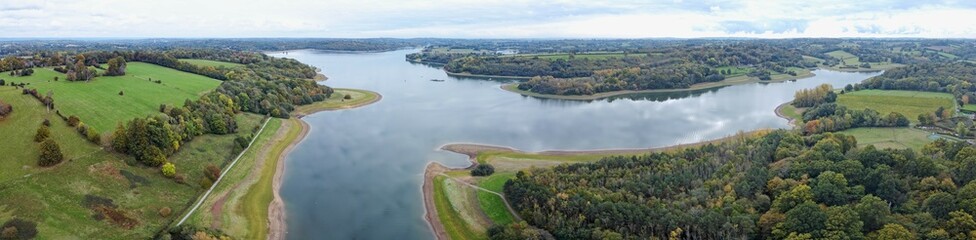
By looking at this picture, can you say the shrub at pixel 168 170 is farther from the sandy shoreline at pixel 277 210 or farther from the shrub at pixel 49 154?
the sandy shoreline at pixel 277 210

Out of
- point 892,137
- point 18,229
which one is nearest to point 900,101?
point 892,137

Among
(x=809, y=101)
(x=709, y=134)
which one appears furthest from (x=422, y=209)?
(x=809, y=101)

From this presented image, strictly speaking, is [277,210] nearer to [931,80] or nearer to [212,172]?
[212,172]

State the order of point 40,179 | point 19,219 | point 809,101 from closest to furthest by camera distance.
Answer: point 19,219, point 40,179, point 809,101

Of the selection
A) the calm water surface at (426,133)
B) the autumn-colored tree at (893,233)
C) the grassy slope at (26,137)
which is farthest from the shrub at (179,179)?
the autumn-colored tree at (893,233)

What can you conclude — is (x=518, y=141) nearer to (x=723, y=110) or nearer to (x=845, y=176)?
(x=845, y=176)

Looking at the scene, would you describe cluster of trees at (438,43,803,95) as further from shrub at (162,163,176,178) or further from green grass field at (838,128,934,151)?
shrub at (162,163,176,178)

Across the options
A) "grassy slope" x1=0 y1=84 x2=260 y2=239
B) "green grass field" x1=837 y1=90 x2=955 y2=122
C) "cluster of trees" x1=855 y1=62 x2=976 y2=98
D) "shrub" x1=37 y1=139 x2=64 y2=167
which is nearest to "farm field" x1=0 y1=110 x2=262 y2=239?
"grassy slope" x1=0 y1=84 x2=260 y2=239
